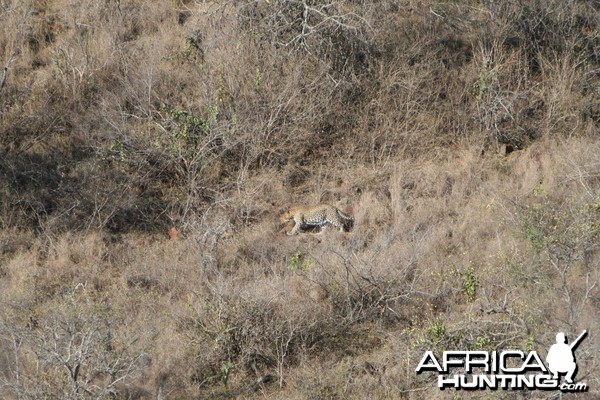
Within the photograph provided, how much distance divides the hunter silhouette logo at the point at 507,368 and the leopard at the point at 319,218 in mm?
3107

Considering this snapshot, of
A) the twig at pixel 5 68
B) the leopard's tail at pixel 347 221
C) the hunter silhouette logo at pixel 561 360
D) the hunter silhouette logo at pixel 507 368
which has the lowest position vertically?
the leopard's tail at pixel 347 221

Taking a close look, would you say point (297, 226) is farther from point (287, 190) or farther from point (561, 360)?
point (561, 360)

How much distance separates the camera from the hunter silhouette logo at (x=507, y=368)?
312 inches

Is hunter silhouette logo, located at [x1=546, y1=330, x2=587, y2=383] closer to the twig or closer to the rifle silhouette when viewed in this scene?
the rifle silhouette

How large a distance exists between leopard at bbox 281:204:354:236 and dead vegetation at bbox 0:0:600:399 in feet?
0.50

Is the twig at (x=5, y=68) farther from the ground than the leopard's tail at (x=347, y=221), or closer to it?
farther from the ground

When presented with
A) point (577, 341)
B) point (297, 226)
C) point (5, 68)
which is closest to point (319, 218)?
point (297, 226)

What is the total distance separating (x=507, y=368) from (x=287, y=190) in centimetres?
464

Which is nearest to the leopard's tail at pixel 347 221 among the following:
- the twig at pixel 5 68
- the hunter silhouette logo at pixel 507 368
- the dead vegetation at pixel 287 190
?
the dead vegetation at pixel 287 190

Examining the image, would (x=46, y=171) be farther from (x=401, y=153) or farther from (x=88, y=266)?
(x=401, y=153)

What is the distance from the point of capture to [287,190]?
1224 cm

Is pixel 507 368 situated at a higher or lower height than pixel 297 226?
higher

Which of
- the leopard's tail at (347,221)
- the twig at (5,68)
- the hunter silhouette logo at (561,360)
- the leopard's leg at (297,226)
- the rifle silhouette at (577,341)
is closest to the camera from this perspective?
the hunter silhouette logo at (561,360)

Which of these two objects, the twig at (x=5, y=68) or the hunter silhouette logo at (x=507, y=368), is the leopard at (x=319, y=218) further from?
the twig at (x=5, y=68)
